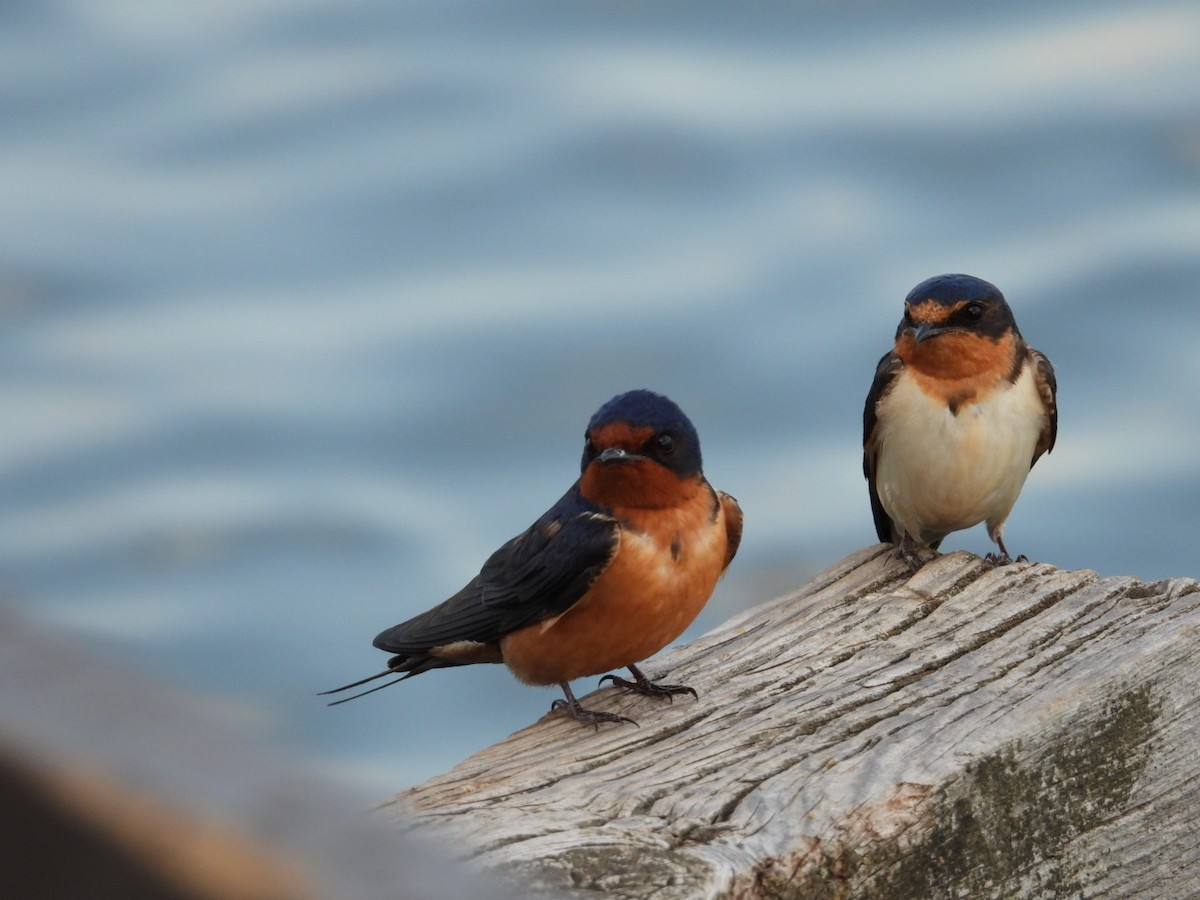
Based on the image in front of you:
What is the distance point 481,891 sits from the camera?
0.63 meters

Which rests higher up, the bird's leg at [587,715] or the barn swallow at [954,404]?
the barn swallow at [954,404]

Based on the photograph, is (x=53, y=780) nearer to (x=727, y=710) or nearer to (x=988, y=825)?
(x=988, y=825)

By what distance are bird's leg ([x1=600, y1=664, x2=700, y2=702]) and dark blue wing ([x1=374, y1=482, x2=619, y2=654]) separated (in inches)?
9.4

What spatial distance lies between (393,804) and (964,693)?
0.93 meters

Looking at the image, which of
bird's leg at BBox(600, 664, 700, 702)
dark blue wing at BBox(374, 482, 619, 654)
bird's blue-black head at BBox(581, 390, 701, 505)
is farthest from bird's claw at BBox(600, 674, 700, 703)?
bird's blue-black head at BBox(581, 390, 701, 505)

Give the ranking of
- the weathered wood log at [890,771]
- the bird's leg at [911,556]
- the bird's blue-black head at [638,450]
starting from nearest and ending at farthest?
the weathered wood log at [890,771] → the bird's leg at [911,556] → the bird's blue-black head at [638,450]

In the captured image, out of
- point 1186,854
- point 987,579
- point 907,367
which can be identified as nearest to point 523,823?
point 1186,854

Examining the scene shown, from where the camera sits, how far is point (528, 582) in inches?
150

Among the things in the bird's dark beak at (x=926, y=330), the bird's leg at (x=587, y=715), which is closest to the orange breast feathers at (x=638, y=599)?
the bird's leg at (x=587, y=715)

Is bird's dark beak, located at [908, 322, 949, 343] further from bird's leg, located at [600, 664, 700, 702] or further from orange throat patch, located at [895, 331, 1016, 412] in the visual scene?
bird's leg, located at [600, 664, 700, 702]

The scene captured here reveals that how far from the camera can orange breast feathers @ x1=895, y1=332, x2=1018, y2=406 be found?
205 inches

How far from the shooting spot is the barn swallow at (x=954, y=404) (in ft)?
17.1

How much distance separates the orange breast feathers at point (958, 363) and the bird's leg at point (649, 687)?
1.97m

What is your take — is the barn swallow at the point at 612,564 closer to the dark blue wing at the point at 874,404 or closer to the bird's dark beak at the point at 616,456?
the bird's dark beak at the point at 616,456
